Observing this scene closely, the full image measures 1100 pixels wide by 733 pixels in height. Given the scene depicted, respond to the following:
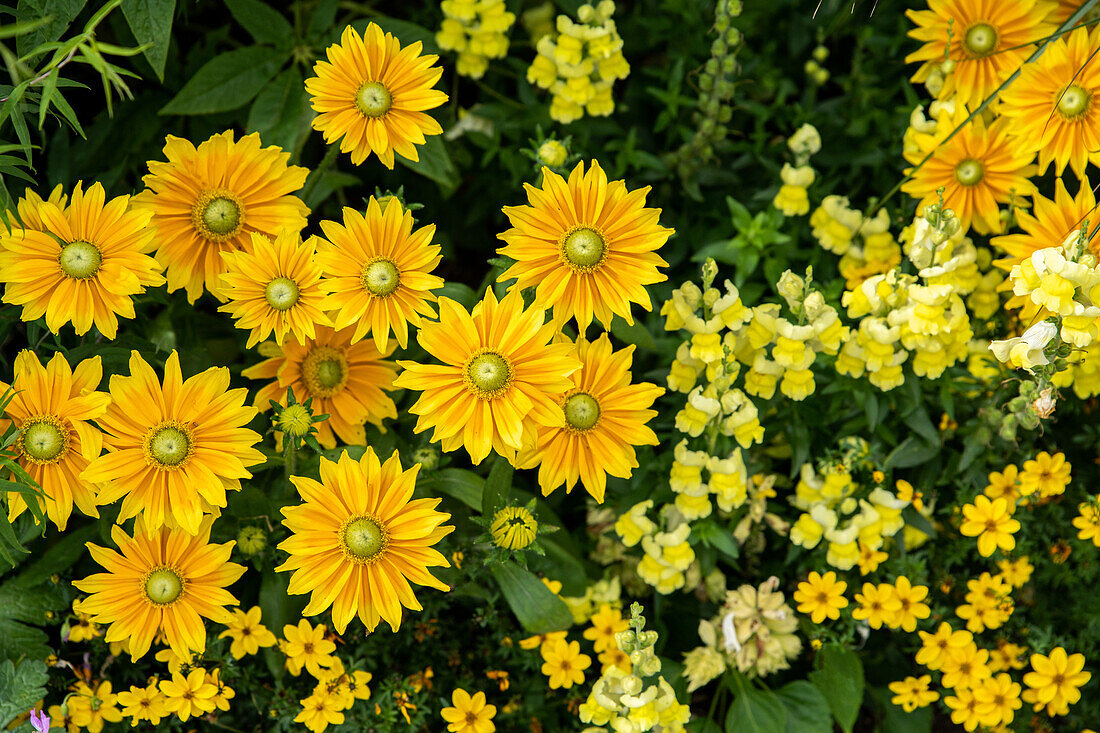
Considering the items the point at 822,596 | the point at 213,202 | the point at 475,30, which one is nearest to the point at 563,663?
the point at 822,596

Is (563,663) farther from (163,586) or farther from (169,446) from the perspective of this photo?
(169,446)

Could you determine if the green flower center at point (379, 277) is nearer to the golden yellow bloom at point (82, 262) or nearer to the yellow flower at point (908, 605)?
the golden yellow bloom at point (82, 262)

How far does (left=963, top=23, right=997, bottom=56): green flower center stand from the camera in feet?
6.39

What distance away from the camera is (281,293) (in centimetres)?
153

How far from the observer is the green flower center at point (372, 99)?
61.7 inches

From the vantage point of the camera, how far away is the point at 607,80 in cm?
204

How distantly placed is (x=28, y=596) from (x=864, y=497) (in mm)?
1817

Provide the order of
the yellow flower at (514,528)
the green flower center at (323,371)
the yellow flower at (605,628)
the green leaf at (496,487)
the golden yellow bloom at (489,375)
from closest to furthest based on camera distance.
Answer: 1. the golden yellow bloom at (489,375)
2. the yellow flower at (514,528)
3. the green leaf at (496,487)
4. the green flower center at (323,371)
5. the yellow flower at (605,628)

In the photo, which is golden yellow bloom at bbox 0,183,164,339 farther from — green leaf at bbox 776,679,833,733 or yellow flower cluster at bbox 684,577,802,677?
green leaf at bbox 776,679,833,733

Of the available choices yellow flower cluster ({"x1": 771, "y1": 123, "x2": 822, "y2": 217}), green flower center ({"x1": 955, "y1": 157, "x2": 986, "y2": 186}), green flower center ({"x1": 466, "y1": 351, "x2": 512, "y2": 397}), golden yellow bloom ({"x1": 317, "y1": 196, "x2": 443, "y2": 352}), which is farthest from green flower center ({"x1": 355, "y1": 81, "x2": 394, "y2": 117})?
green flower center ({"x1": 955, "y1": 157, "x2": 986, "y2": 186})

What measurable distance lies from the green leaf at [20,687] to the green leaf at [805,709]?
156 cm

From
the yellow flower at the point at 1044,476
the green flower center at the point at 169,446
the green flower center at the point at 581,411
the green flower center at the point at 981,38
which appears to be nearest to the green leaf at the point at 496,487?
the green flower center at the point at 581,411

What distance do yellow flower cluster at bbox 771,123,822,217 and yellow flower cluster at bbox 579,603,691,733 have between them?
1.07 m

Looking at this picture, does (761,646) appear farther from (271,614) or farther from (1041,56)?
(1041,56)
